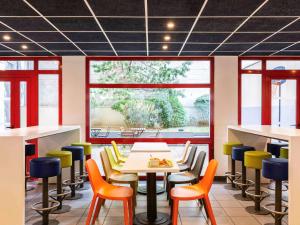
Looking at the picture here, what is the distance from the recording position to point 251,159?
4500mm

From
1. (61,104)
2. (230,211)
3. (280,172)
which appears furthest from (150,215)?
(61,104)

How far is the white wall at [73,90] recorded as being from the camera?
6609 millimetres

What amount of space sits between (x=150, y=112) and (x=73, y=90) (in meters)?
1.79

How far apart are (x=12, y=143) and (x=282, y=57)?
19.3 feet

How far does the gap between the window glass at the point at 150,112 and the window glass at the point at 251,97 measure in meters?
0.81

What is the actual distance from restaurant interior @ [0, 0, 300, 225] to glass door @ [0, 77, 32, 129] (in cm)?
2

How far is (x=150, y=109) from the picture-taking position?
22.7 feet

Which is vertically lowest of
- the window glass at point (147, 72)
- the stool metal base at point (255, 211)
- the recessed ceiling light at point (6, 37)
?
the stool metal base at point (255, 211)

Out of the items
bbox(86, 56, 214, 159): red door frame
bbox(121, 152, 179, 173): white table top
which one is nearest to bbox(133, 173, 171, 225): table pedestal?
bbox(121, 152, 179, 173): white table top

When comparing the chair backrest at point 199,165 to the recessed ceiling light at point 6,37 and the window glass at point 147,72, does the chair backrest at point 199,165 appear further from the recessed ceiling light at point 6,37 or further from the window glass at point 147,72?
the recessed ceiling light at point 6,37

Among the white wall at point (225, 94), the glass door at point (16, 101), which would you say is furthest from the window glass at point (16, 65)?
the white wall at point (225, 94)

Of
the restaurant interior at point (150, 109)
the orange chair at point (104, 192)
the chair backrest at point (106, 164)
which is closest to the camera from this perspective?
the orange chair at point (104, 192)

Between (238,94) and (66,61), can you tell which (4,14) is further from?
(238,94)

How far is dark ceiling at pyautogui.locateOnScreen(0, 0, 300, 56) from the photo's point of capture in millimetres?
3611
